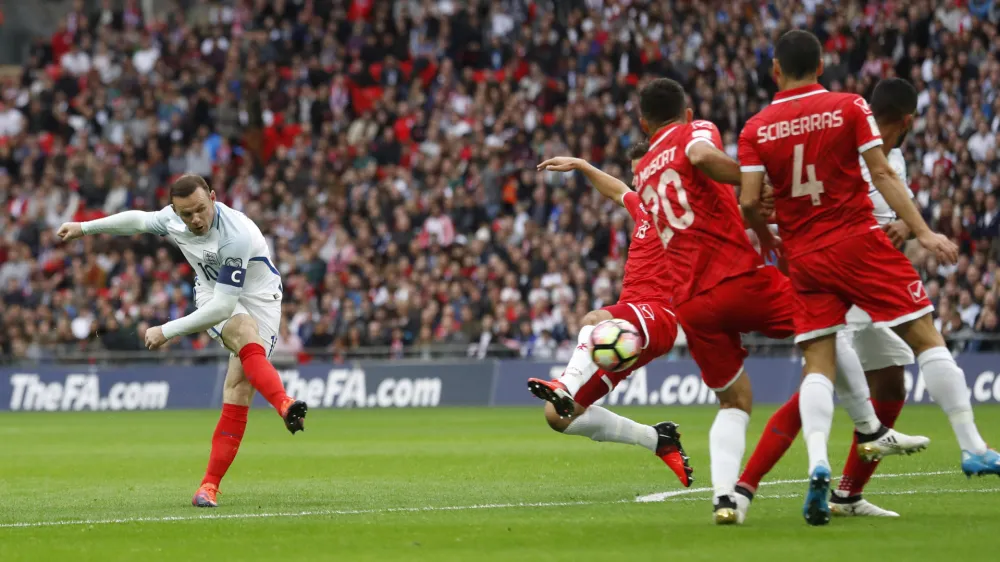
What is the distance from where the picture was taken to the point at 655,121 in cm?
816

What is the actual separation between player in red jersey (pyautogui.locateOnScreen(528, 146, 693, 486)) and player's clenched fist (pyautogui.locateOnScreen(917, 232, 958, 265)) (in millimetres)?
2328

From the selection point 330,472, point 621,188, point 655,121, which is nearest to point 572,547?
point 655,121

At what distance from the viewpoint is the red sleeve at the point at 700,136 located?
766 centimetres

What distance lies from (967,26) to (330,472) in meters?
16.3

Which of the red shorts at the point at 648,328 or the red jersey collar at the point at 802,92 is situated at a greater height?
the red jersey collar at the point at 802,92

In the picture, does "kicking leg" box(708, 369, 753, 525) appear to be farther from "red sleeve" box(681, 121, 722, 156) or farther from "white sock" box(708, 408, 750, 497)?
"red sleeve" box(681, 121, 722, 156)

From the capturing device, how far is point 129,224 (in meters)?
10.4

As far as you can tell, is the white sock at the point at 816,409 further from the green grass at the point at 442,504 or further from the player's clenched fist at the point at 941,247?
the player's clenched fist at the point at 941,247

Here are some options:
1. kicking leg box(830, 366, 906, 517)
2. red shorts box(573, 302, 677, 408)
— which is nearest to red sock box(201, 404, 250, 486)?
red shorts box(573, 302, 677, 408)

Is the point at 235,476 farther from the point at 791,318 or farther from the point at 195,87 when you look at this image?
the point at 195,87

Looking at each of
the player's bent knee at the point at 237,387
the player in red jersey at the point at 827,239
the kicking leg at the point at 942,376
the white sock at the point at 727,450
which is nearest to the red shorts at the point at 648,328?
the white sock at the point at 727,450

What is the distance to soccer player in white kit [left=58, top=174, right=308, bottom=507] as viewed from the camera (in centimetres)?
978

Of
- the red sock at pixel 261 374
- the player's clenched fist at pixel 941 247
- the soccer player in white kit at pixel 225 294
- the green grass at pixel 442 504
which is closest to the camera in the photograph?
the green grass at pixel 442 504

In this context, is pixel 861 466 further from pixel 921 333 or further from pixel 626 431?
pixel 626 431
